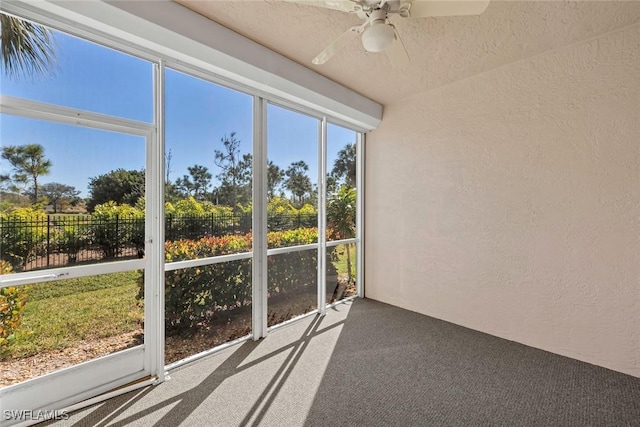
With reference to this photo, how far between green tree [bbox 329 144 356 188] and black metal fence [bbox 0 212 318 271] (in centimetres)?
193

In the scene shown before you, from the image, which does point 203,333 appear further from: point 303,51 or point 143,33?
point 303,51

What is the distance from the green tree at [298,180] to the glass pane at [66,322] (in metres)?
1.73

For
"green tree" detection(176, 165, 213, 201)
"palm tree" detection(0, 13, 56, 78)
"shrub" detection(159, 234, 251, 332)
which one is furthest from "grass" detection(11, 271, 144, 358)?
"palm tree" detection(0, 13, 56, 78)

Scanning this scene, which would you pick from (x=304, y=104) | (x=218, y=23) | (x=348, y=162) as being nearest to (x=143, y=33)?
(x=218, y=23)

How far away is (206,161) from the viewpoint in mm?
2594

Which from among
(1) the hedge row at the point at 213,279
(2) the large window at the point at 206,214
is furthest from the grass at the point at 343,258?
(2) the large window at the point at 206,214


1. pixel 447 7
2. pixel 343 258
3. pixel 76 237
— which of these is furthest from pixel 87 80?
pixel 343 258

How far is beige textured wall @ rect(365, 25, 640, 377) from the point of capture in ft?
7.56

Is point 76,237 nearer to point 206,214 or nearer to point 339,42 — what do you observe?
point 206,214

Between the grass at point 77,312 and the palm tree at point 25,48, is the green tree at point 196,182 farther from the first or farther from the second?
the palm tree at point 25,48

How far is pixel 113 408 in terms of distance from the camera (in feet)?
6.17

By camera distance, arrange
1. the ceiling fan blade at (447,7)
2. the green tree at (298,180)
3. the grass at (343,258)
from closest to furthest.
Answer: the ceiling fan blade at (447,7)
the green tree at (298,180)
the grass at (343,258)

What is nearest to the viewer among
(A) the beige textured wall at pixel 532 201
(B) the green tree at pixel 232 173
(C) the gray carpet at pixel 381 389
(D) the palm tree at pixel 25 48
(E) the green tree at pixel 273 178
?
(D) the palm tree at pixel 25 48

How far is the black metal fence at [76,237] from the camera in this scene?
5.71 ft
